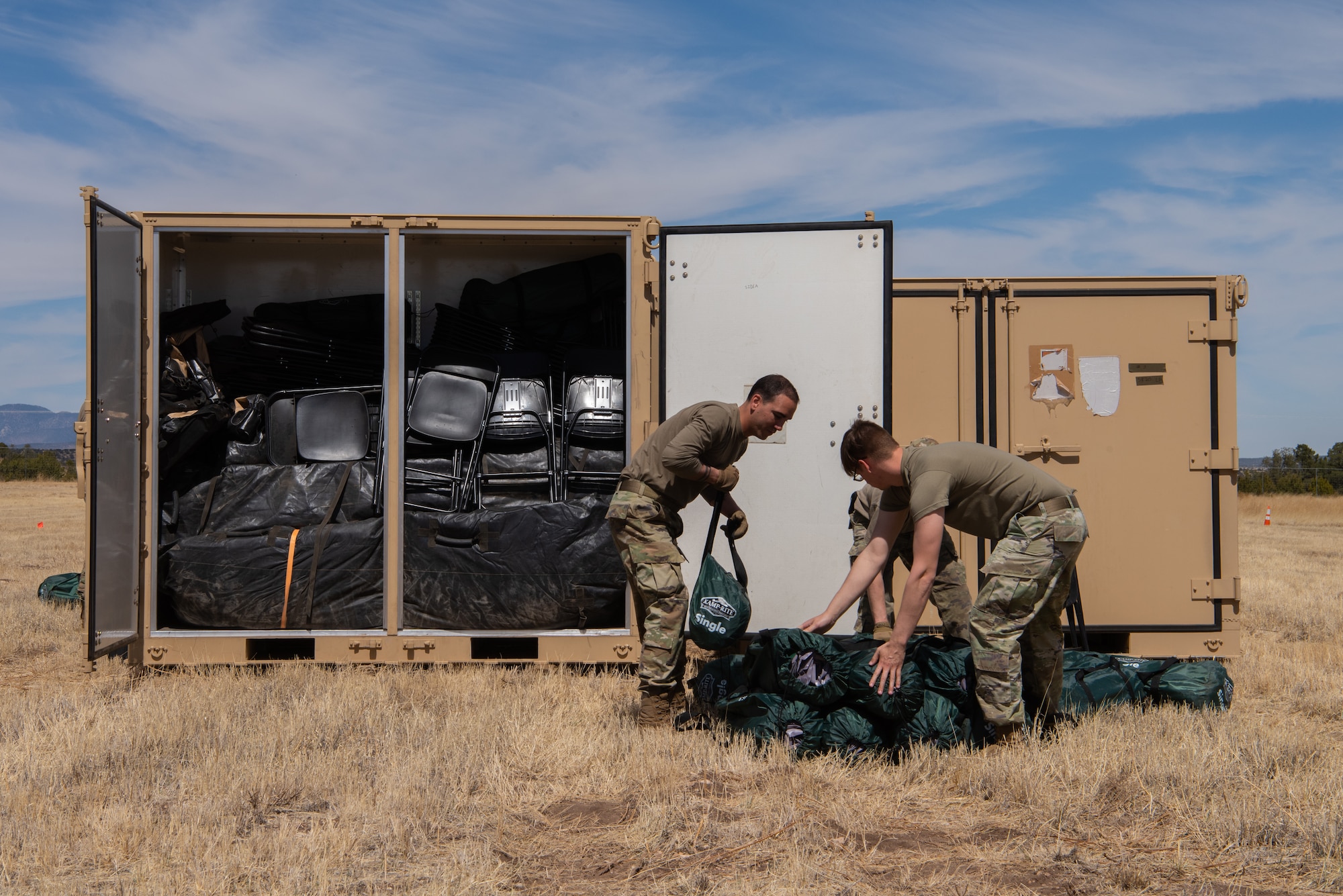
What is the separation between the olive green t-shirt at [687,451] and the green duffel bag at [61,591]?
18.0ft

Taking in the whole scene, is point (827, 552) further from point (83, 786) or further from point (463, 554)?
point (83, 786)

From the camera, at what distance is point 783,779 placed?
3.92 meters

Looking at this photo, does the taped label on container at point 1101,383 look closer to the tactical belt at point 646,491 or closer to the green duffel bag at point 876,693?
the green duffel bag at point 876,693

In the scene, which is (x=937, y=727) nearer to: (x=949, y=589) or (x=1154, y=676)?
(x=949, y=589)

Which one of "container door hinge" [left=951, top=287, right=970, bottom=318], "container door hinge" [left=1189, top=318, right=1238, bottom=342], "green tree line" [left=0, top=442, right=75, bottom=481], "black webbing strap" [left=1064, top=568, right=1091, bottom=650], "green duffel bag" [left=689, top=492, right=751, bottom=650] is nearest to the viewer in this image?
"green duffel bag" [left=689, top=492, right=751, bottom=650]

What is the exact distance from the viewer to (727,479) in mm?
4863

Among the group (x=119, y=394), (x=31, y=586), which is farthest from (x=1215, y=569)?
(x=31, y=586)

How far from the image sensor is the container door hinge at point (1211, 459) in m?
5.98

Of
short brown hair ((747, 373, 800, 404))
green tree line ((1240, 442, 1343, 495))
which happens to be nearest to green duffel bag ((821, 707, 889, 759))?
short brown hair ((747, 373, 800, 404))

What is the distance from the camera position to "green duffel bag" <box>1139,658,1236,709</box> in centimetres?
486

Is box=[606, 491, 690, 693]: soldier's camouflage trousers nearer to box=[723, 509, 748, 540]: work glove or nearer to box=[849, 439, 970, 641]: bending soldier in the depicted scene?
box=[723, 509, 748, 540]: work glove

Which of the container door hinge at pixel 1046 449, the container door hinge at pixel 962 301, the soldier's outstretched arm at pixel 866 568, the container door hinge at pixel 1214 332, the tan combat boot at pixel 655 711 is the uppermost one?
the container door hinge at pixel 962 301

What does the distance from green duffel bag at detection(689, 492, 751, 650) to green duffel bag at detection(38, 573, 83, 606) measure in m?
5.73

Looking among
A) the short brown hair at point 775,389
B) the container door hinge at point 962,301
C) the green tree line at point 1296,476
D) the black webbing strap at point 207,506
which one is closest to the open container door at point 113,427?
the black webbing strap at point 207,506
